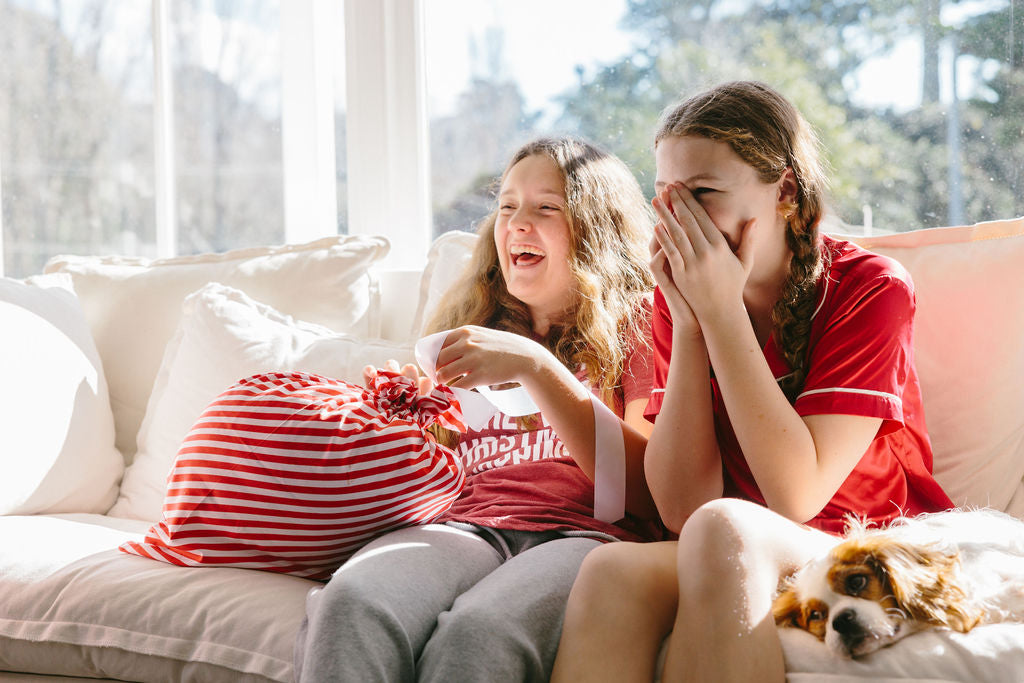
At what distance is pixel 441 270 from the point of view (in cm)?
182

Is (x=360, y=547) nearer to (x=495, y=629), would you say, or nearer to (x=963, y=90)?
(x=495, y=629)

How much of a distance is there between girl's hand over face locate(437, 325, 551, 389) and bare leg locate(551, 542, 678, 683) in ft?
1.05

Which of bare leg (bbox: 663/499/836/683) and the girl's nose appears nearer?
bare leg (bbox: 663/499/836/683)

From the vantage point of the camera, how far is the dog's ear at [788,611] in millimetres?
949

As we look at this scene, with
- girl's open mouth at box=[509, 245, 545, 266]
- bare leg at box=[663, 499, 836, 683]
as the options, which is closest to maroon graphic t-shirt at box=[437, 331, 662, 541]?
girl's open mouth at box=[509, 245, 545, 266]

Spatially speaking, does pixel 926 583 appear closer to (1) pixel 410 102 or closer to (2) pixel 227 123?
(1) pixel 410 102

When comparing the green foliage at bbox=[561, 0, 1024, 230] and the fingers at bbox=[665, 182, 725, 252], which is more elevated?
the green foliage at bbox=[561, 0, 1024, 230]

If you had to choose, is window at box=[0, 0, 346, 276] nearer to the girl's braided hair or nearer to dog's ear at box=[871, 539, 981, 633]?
the girl's braided hair

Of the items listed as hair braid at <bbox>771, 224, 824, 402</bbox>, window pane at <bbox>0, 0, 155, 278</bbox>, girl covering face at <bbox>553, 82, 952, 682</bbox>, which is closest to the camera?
girl covering face at <bbox>553, 82, 952, 682</bbox>

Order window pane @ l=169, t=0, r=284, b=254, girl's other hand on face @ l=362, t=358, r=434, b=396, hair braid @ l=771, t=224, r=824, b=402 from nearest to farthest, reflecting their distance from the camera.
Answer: hair braid @ l=771, t=224, r=824, b=402
girl's other hand on face @ l=362, t=358, r=434, b=396
window pane @ l=169, t=0, r=284, b=254

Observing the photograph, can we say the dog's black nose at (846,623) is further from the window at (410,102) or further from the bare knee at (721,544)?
the window at (410,102)

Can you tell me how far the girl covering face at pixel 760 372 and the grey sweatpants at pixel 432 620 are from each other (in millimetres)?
51

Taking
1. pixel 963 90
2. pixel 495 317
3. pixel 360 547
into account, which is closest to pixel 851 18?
pixel 963 90

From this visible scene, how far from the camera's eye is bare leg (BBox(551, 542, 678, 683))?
0.94 m
